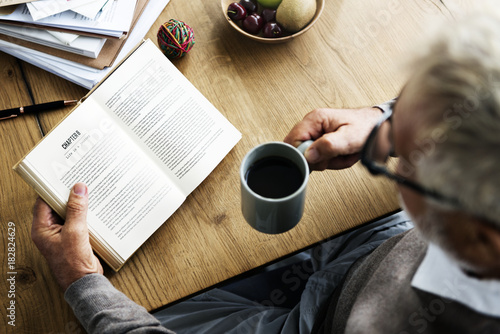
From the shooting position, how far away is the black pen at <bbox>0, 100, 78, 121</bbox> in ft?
2.97

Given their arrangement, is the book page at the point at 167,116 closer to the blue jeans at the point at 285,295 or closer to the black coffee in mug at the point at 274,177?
the black coffee in mug at the point at 274,177

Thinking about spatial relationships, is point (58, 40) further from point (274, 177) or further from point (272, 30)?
point (274, 177)

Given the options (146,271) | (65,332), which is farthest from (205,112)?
(65,332)

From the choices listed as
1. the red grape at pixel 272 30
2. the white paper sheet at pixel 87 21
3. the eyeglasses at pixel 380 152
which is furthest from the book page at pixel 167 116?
the eyeglasses at pixel 380 152

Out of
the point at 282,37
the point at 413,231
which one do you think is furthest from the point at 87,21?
the point at 413,231

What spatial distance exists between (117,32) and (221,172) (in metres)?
0.38

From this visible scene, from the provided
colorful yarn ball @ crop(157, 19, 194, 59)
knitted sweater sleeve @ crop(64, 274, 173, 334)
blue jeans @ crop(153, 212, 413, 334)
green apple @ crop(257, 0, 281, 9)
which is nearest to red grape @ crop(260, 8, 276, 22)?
green apple @ crop(257, 0, 281, 9)

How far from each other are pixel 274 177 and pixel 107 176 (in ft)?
1.10

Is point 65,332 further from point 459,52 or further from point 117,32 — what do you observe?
point 459,52

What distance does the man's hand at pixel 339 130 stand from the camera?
81cm

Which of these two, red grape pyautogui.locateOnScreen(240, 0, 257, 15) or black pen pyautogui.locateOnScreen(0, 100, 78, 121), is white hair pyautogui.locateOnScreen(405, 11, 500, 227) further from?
black pen pyautogui.locateOnScreen(0, 100, 78, 121)

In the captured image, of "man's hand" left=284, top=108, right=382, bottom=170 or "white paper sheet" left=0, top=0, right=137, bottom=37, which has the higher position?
"white paper sheet" left=0, top=0, right=137, bottom=37

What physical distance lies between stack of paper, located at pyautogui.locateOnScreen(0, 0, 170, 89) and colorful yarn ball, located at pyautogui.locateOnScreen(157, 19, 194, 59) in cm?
9

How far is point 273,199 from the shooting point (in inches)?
25.2
